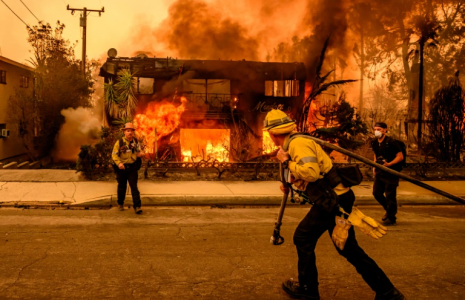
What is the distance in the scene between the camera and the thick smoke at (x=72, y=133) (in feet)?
71.7

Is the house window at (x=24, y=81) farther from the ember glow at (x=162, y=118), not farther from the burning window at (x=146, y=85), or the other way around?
the ember glow at (x=162, y=118)

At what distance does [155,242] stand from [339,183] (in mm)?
3047

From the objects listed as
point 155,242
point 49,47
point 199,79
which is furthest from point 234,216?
point 49,47

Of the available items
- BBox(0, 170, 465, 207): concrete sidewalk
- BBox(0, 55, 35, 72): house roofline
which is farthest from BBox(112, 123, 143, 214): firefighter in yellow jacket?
BBox(0, 55, 35, 72): house roofline

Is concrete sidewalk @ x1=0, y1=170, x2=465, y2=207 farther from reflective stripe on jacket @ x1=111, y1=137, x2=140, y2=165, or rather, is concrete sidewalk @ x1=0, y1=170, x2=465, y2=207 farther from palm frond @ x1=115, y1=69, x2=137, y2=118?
palm frond @ x1=115, y1=69, x2=137, y2=118

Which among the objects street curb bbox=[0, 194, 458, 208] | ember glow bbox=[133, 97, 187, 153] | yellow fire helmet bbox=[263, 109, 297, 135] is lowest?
street curb bbox=[0, 194, 458, 208]

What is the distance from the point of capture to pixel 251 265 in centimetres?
518

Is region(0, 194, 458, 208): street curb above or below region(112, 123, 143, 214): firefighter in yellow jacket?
below

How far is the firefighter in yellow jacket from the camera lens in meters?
7.91

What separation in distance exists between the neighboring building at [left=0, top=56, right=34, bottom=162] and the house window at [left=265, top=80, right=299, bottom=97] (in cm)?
1196

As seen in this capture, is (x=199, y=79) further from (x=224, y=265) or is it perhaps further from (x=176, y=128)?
(x=224, y=265)

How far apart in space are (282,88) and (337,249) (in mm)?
16270

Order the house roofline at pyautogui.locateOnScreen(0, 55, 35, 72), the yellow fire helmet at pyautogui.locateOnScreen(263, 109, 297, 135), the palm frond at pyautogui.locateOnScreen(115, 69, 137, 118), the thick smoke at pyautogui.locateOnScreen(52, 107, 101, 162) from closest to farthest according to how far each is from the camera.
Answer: the yellow fire helmet at pyautogui.locateOnScreen(263, 109, 297, 135) < the palm frond at pyautogui.locateOnScreen(115, 69, 137, 118) < the house roofline at pyautogui.locateOnScreen(0, 55, 35, 72) < the thick smoke at pyautogui.locateOnScreen(52, 107, 101, 162)

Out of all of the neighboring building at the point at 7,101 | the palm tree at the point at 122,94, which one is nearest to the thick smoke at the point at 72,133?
the neighboring building at the point at 7,101
